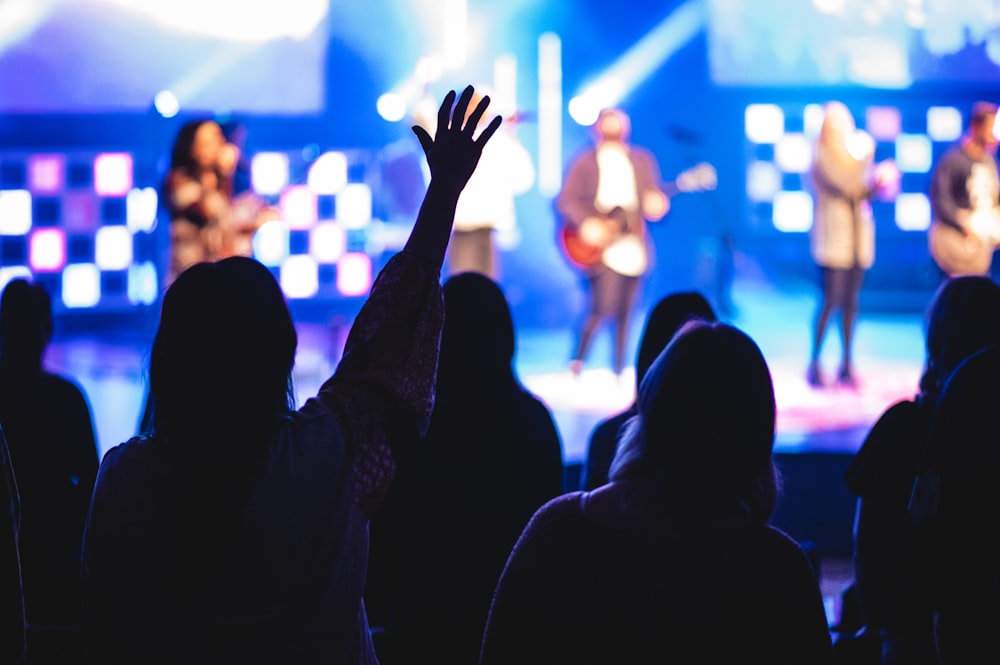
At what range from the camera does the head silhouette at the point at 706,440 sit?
134 cm

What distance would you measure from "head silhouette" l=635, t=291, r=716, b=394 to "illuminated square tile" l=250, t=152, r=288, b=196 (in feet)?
22.1

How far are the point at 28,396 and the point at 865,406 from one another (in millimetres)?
4717

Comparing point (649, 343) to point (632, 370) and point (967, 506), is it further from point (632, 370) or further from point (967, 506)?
point (632, 370)

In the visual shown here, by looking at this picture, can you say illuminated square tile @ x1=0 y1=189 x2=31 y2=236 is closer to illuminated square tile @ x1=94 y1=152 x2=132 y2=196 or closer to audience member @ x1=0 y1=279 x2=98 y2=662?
illuminated square tile @ x1=94 y1=152 x2=132 y2=196

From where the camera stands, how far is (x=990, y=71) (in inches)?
356

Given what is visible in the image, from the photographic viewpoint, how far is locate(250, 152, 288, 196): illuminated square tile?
8953 mm

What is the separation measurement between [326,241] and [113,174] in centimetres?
184

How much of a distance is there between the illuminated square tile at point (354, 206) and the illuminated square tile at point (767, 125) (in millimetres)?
3651

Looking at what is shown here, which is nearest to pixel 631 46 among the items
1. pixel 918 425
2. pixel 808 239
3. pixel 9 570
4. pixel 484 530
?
pixel 808 239

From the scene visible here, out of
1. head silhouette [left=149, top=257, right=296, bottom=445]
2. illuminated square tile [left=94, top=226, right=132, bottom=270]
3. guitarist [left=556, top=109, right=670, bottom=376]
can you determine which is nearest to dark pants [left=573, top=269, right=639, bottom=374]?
guitarist [left=556, top=109, right=670, bottom=376]

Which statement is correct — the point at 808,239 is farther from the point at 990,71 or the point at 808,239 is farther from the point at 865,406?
the point at 865,406

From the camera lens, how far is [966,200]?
6969mm

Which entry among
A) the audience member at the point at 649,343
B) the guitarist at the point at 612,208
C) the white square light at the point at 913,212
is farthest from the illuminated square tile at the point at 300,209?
the audience member at the point at 649,343

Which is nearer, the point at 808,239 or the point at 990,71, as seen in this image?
the point at 990,71
